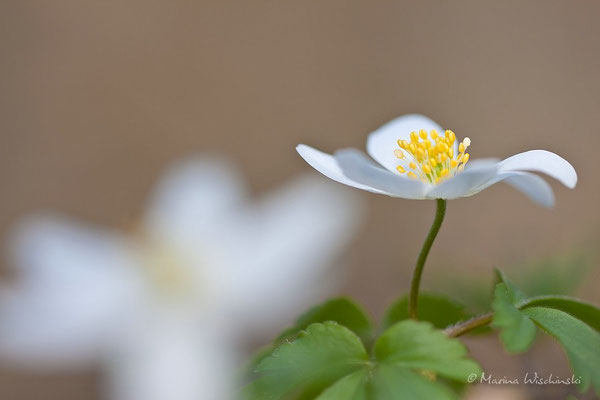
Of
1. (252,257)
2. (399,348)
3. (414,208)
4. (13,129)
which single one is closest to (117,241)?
(252,257)

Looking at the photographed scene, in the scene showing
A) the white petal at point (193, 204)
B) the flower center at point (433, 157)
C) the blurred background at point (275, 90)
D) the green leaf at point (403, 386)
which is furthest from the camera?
the blurred background at point (275, 90)

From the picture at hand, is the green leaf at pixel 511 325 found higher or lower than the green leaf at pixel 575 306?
higher

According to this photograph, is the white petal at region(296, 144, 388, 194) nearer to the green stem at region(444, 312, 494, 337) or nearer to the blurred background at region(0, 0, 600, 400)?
the green stem at region(444, 312, 494, 337)

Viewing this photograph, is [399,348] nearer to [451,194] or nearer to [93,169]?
[451,194]

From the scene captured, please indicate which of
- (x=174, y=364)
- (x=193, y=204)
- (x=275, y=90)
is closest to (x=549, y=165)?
(x=174, y=364)

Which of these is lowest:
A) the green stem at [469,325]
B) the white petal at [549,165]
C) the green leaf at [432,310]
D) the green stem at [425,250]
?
the green leaf at [432,310]

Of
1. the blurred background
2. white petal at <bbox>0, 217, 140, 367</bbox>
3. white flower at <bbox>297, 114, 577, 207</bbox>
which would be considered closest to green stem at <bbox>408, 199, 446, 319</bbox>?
white flower at <bbox>297, 114, 577, 207</bbox>

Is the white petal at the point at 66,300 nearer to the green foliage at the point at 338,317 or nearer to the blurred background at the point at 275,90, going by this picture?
the green foliage at the point at 338,317

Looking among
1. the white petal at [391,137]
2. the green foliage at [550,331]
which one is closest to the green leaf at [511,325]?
the green foliage at [550,331]
